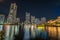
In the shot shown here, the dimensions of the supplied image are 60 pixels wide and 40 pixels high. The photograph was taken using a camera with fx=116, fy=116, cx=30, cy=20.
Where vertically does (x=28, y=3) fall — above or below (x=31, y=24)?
above

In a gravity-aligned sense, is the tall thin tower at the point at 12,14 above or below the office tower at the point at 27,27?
above

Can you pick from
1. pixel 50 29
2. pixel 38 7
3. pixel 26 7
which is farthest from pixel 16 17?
pixel 50 29

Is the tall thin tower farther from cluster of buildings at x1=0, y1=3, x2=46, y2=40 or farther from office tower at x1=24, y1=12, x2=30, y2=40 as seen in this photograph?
office tower at x1=24, y1=12, x2=30, y2=40

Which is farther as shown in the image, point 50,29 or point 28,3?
point 28,3

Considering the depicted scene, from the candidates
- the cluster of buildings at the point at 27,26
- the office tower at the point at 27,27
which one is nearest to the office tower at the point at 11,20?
the cluster of buildings at the point at 27,26

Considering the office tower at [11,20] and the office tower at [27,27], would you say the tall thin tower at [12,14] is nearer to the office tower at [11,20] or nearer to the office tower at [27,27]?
the office tower at [11,20]

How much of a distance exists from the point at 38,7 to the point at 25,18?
9.8 inches

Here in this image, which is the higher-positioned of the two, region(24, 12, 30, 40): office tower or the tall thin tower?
the tall thin tower

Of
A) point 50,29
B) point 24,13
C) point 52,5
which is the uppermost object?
point 52,5

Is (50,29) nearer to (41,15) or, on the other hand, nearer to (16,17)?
(41,15)

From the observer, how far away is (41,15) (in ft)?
5.38

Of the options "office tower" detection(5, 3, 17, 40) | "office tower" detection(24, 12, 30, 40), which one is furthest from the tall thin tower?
"office tower" detection(24, 12, 30, 40)

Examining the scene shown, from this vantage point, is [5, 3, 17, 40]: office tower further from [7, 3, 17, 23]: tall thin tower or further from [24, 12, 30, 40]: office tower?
[24, 12, 30, 40]: office tower

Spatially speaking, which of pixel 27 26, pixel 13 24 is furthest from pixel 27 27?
pixel 13 24
